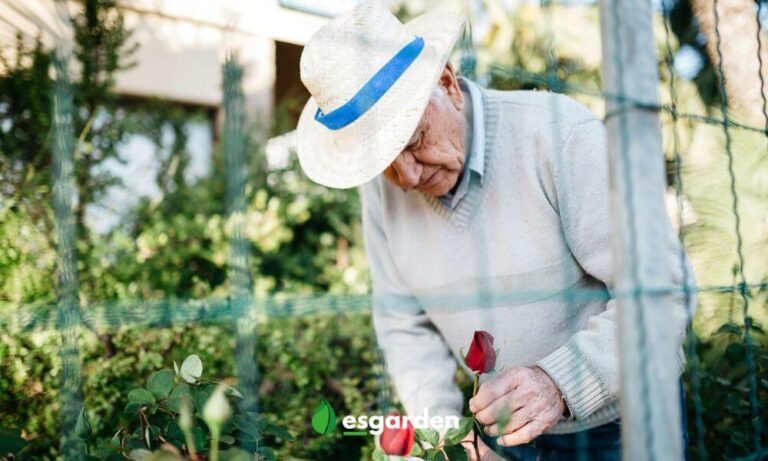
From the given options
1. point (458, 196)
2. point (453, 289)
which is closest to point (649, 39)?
point (458, 196)

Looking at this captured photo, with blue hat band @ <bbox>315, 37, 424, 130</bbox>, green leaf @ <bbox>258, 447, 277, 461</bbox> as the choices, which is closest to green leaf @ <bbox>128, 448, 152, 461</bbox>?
green leaf @ <bbox>258, 447, 277, 461</bbox>

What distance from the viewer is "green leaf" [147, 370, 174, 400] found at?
44.1 inches

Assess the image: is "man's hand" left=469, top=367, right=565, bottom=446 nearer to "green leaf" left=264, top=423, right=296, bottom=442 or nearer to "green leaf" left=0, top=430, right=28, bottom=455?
"green leaf" left=264, top=423, right=296, bottom=442

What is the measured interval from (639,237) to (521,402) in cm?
A: 61

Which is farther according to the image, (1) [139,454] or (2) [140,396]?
(2) [140,396]

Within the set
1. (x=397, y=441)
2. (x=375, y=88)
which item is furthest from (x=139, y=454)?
(x=375, y=88)

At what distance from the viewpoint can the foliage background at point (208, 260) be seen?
79.9 inches

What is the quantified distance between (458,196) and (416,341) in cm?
52

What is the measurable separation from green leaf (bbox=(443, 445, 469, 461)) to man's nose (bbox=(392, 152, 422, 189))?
71cm

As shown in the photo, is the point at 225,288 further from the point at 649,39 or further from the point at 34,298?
the point at 649,39

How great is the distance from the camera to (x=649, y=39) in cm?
87

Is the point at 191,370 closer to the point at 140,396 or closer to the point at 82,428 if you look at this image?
the point at 140,396

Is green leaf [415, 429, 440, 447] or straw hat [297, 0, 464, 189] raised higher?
straw hat [297, 0, 464, 189]

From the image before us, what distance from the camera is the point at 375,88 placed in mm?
1438
